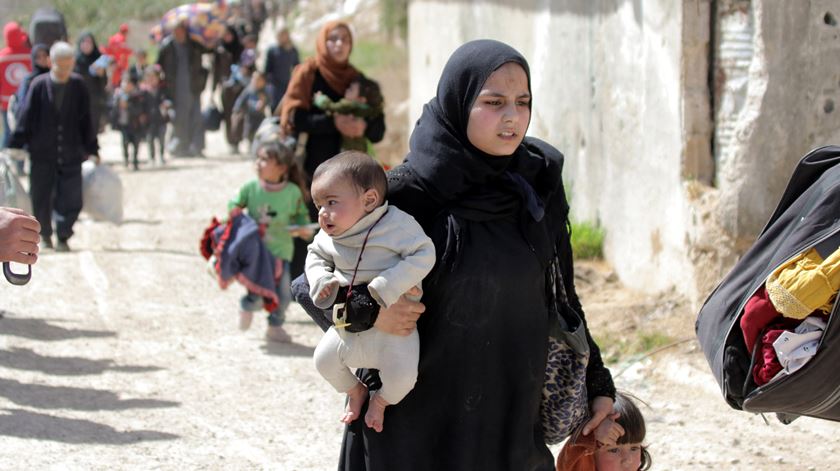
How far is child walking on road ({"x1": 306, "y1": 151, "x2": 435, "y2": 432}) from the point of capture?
2949mm

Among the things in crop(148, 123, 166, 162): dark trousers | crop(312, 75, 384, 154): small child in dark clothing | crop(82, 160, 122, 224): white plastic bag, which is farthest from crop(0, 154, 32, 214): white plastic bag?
crop(148, 123, 166, 162): dark trousers

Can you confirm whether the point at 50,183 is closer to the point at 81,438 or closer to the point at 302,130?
the point at 302,130

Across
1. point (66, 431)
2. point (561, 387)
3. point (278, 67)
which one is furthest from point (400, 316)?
point (278, 67)

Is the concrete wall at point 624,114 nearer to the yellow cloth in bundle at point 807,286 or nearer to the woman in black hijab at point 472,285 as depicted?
the yellow cloth in bundle at point 807,286

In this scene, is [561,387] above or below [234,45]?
below

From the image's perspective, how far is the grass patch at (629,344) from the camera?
6539 millimetres

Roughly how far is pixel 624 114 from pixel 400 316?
487cm

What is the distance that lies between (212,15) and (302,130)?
11.6 meters

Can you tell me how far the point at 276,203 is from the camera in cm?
704

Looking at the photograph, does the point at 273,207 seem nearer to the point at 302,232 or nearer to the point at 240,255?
the point at 302,232

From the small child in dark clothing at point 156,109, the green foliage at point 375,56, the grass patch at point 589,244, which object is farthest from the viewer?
the green foliage at point 375,56

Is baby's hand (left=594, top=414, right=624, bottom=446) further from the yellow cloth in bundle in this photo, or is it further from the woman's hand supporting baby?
the woman's hand supporting baby

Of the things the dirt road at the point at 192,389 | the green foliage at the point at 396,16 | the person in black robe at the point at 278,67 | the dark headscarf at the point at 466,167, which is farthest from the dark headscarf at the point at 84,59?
the dark headscarf at the point at 466,167

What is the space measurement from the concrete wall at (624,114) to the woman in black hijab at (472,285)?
377cm
